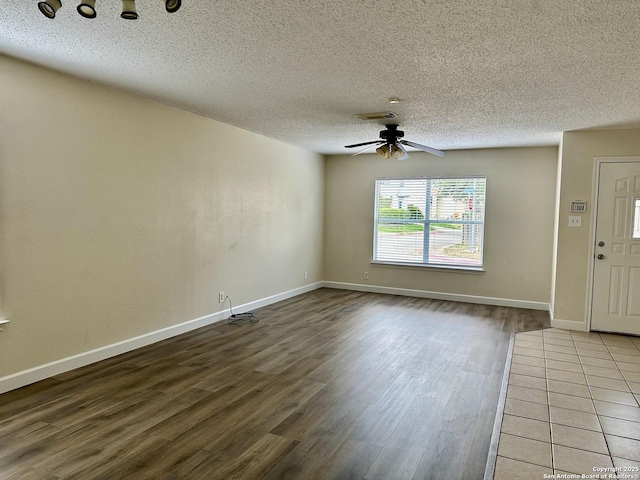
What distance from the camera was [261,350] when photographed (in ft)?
13.3

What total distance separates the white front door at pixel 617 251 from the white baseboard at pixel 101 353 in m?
4.48

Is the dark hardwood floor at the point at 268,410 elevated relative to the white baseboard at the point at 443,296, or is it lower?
lower

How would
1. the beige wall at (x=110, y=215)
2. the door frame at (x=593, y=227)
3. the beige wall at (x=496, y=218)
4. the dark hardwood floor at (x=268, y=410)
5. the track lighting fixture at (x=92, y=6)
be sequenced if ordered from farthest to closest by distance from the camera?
the beige wall at (x=496, y=218), the door frame at (x=593, y=227), the beige wall at (x=110, y=215), the dark hardwood floor at (x=268, y=410), the track lighting fixture at (x=92, y=6)

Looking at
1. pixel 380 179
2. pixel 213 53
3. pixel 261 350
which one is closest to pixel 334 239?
pixel 380 179

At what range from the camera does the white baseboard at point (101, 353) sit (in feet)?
10.2

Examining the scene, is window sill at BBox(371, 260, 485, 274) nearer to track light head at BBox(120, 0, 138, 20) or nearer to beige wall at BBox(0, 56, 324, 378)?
beige wall at BBox(0, 56, 324, 378)

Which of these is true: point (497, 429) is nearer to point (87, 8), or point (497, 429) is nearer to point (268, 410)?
point (268, 410)

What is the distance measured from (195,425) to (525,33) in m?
3.12

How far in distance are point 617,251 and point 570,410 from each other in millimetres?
2824

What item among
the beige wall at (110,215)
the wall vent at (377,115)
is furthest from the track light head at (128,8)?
the wall vent at (377,115)

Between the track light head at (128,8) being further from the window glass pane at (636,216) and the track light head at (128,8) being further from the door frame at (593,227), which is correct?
the window glass pane at (636,216)

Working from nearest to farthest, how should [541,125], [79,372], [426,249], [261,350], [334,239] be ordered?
[79,372] < [261,350] < [541,125] < [426,249] < [334,239]

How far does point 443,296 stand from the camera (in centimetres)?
674

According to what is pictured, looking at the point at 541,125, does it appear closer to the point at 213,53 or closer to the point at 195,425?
the point at 213,53
